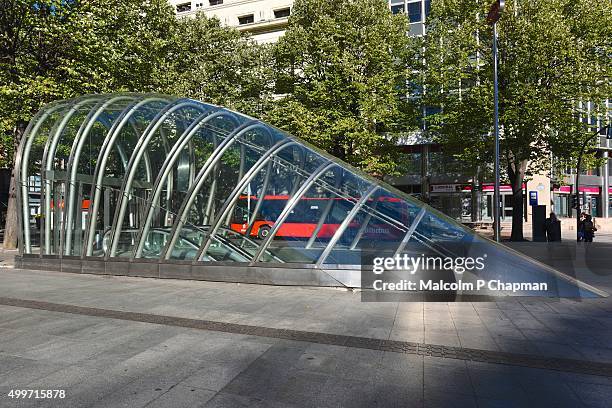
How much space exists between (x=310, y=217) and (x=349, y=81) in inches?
577

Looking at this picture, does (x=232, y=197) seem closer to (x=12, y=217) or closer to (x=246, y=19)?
(x=12, y=217)

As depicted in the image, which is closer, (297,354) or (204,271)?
(297,354)

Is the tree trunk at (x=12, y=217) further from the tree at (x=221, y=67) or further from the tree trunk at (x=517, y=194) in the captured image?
the tree trunk at (x=517, y=194)

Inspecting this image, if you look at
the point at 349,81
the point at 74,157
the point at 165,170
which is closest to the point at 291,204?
the point at 165,170

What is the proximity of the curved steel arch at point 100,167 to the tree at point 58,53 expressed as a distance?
544 centimetres

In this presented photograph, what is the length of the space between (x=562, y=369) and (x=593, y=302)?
4.28 m

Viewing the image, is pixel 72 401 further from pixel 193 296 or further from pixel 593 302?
pixel 593 302

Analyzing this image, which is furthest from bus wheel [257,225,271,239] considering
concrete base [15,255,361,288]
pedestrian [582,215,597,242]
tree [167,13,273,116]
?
pedestrian [582,215,597,242]

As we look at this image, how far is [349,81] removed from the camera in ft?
74.7

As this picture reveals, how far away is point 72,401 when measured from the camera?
377 cm

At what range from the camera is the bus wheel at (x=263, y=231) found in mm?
10008

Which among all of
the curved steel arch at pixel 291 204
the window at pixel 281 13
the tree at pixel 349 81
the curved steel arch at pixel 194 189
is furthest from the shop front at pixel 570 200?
the curved steel arch at pixel 194 189

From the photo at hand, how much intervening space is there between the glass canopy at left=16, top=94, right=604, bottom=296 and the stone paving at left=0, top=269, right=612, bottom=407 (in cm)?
152

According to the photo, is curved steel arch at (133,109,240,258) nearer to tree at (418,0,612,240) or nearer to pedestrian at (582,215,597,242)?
tree at (418,0,612,240)
